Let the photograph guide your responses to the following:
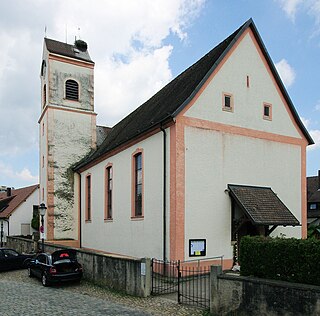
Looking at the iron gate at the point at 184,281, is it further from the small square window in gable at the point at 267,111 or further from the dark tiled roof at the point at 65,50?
the dark tiled roof at the point at 65,50

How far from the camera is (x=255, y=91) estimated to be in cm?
1841

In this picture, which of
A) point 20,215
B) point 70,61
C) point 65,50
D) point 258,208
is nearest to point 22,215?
point 20,215

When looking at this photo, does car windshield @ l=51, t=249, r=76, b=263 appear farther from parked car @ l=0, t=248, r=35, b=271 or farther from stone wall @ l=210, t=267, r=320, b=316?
stone wall @ l=210, t=267, r=320, b=316

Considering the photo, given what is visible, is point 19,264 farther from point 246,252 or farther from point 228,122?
point 246,252

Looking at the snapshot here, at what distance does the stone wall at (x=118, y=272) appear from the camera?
39.6ft

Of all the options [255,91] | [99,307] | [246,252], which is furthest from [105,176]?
[246,252]

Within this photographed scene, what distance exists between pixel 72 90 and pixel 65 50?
11.2 feet

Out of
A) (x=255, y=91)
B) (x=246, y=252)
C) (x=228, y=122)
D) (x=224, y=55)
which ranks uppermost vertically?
(x=224, y=55)

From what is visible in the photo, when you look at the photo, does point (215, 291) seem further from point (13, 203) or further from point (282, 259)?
point (13, 203)

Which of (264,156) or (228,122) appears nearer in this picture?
(228,122)

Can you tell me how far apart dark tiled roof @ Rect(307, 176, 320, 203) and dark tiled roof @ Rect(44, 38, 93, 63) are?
105 feet

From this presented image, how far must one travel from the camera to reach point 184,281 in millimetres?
14070

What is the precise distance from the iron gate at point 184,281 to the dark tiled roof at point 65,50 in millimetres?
20059

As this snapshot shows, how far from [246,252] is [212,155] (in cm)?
711
